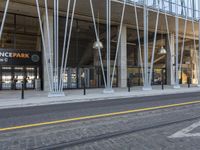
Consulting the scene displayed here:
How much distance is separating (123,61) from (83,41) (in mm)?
4769

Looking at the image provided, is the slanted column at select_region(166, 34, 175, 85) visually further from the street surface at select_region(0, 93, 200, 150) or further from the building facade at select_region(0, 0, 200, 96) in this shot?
the street surface at select_region(0, 93, 200, 150)

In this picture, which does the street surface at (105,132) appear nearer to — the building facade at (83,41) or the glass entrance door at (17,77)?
the building facade at (83,41)

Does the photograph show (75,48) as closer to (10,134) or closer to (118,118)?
(118,118)

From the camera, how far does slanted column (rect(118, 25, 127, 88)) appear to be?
30.7m

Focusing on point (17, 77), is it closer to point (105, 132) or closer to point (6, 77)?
point (6, 77)

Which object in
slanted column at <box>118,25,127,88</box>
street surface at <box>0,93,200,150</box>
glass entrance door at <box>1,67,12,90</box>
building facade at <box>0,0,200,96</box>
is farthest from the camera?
slanted column at <box>118,25,127,88</box>

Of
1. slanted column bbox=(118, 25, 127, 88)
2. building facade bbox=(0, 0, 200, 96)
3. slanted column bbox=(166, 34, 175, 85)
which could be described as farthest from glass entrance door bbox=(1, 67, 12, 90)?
slanted column bbox=(166, 34, 175, 85)

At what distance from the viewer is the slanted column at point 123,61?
101ft

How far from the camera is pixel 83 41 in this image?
95.6ft

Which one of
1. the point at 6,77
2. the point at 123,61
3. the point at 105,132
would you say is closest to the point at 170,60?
the point at 123,61

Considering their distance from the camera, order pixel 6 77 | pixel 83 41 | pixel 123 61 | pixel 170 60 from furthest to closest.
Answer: pixel 170 60, pixel 123 61, pixel 83 41, pixel 6 77

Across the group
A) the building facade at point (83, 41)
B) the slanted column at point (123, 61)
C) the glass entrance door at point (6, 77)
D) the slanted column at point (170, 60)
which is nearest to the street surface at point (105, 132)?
the building facade at point (83, 41)

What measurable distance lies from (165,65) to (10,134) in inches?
1218

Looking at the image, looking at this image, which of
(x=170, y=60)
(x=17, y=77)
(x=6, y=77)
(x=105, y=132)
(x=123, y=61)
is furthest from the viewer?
(x=170, y=60)
